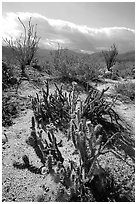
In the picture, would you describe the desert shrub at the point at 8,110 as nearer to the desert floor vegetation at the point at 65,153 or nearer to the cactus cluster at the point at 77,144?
the desert floor vegetation at the point at 65,153

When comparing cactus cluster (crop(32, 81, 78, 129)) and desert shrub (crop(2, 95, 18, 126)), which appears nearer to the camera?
cactus cluster (crop(32, 81, 78, 129))

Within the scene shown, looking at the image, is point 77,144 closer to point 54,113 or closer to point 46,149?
point 46,149

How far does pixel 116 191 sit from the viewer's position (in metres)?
2.45

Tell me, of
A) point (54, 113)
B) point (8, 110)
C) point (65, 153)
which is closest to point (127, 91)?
point (54, 113)

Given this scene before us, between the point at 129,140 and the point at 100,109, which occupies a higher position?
the point at 100,109

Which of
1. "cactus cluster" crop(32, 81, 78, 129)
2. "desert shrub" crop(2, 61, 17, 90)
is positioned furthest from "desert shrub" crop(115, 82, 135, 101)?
"desert shrub" crop(2, 61, 17, 90)

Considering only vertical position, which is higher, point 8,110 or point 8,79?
point 8,79

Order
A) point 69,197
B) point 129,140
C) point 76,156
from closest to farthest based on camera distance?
point 69,197 → point 76,156 → point 129,140

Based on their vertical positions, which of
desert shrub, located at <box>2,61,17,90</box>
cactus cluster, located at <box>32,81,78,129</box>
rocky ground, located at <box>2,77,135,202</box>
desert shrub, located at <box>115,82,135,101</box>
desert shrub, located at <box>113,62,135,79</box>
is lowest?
rocky ground, located at <box>2,77,135,202</box>

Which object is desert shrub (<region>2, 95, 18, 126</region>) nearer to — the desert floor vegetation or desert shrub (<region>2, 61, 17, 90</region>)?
the desert floor vegetation

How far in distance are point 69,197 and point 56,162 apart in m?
0.48

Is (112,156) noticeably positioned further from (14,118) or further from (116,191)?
(14,118)

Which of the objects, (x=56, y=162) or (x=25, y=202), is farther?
(x=56, y=162)

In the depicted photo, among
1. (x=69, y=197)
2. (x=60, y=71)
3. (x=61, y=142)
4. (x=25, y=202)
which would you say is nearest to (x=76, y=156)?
(x=61, y=142)
